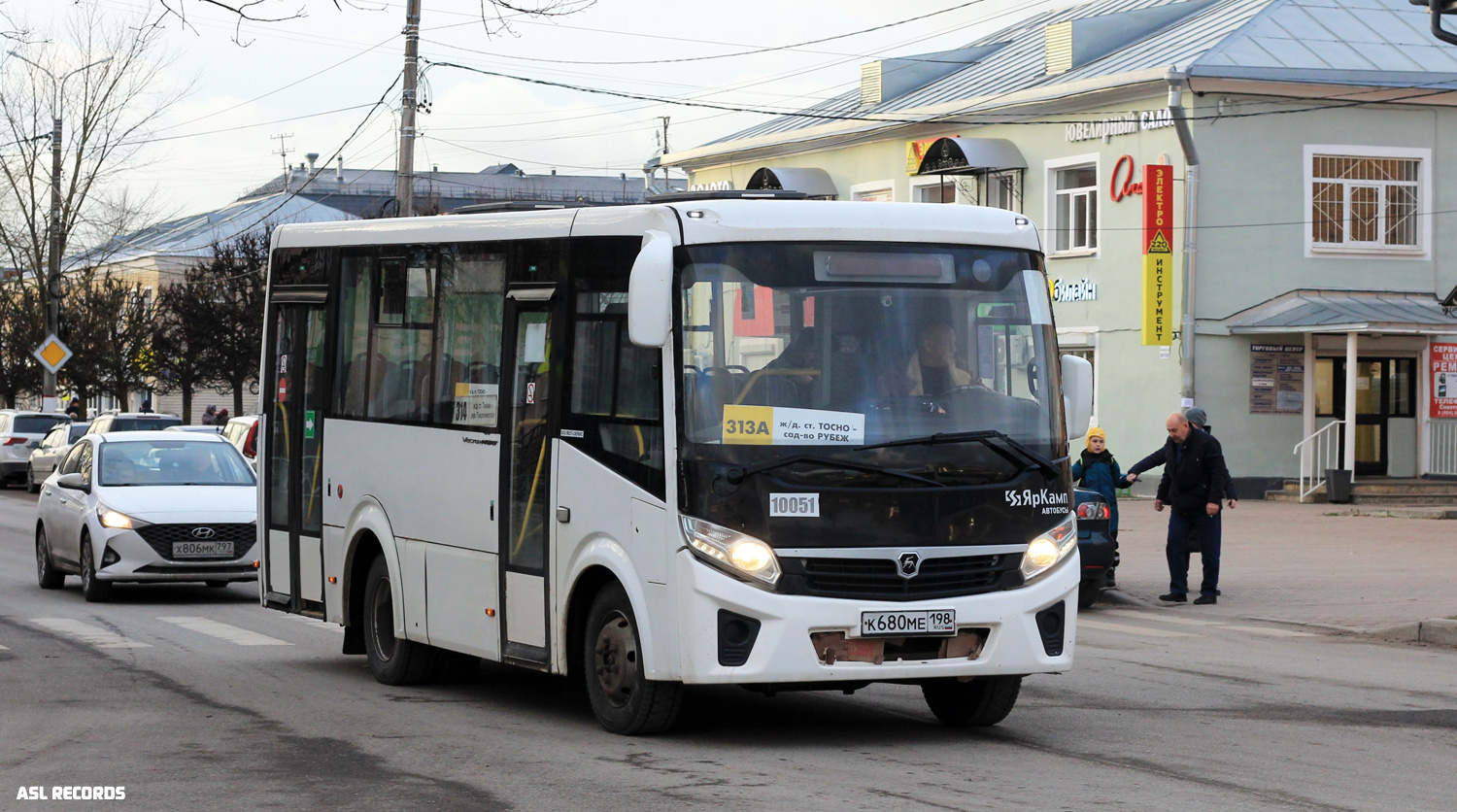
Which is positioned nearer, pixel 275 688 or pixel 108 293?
pixel 275 688

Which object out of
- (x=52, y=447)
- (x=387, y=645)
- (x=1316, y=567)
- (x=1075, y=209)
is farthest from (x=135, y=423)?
(x=387, y=645)

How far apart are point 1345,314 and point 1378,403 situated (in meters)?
2.48

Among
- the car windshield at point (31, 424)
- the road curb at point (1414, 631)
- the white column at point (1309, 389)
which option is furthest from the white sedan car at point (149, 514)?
the car windshield at point (31, 424)

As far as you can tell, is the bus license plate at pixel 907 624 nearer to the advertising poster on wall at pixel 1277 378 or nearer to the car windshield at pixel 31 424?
the advertising poster on wall at pixel 1277 378

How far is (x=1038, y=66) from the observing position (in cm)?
3997

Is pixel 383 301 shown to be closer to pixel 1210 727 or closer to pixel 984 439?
pixel 984 439

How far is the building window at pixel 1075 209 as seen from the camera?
35688 millimetres

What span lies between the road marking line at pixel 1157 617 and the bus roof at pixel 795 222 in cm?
776

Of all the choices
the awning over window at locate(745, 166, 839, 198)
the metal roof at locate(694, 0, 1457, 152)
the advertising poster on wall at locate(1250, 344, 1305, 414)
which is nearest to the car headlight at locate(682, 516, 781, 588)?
the metal roof at locate(694, 0, 1457, 152)

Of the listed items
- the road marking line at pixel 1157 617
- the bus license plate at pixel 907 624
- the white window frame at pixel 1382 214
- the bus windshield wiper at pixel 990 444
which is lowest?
the road marking line at pixel 1157 617

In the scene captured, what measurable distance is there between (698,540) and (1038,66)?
108 feet

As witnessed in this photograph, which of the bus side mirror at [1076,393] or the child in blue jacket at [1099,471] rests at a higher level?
the bus side mirror at [1076,393]

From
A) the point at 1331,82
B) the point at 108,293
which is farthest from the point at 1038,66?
the point at 108,293

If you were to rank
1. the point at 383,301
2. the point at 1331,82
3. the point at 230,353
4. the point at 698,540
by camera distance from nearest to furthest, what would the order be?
the point at 698,540, the point at 383,301, the point at 1331,82, the point at 230,353
